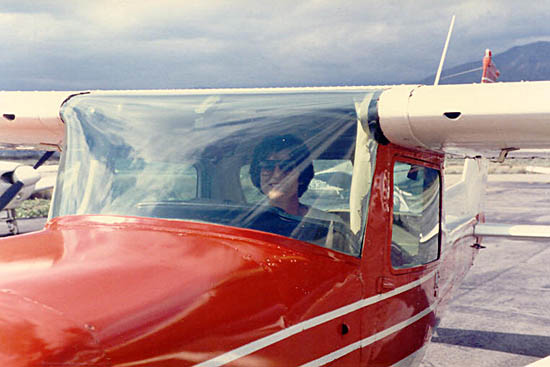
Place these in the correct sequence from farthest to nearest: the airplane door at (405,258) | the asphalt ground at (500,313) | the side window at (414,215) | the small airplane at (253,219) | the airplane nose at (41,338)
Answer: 1. the asphalt ground at (500,313)
2. the side window at (414,215)
3. the airplane door at (405,258)
4. the small airplane at (253,219)
5. the airplane nose at (41,338)

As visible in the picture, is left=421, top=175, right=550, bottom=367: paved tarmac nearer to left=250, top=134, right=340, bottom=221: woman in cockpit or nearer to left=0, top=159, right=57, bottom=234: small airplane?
left=250, top=134, right=340, bottom=221: woman in cockpit

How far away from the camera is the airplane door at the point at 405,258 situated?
2.71 metres

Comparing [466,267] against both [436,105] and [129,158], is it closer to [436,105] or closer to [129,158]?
[436,105]

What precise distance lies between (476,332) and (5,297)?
17.0 feet

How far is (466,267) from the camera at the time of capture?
4.96m

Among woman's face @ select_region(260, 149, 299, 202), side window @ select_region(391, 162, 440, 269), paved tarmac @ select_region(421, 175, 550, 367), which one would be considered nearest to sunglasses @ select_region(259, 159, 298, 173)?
woman's face @ select_region(260, 149, 299, 202)

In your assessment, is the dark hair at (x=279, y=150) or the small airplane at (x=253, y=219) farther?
the dark hair at (x=279, y=150)

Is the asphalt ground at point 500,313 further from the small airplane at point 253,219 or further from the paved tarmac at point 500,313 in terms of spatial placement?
the small airplane at point 253,219

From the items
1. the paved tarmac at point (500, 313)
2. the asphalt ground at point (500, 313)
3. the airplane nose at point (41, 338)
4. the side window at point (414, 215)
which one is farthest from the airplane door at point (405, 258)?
the paved tarmac at point (500, 313)

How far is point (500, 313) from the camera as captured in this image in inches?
257

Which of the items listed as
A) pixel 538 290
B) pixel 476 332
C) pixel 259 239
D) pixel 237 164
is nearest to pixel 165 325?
pixel 259 239

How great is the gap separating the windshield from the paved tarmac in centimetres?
298

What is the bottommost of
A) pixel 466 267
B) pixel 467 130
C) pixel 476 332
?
pixel 476 332

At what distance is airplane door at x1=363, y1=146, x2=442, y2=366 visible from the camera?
8.91 feet
